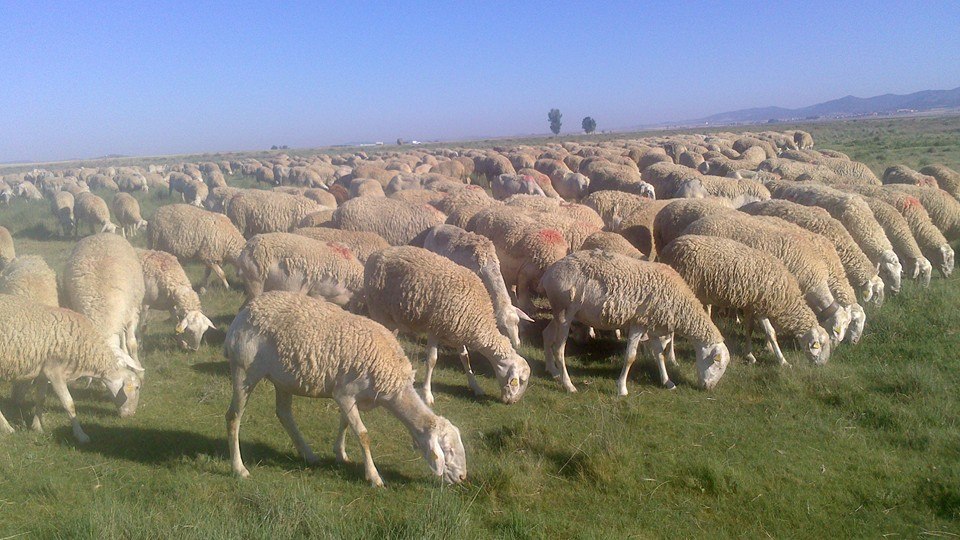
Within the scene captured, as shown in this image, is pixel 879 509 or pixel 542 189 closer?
pixel 879 509

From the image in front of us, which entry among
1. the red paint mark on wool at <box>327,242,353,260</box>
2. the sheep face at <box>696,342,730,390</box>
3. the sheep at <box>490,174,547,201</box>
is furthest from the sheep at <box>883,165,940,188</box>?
the red paint mark on wool at <box>327,242,353,260</box>

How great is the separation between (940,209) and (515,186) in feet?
36.6

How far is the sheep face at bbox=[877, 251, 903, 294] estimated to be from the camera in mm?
10539

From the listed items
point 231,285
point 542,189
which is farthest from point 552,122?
point 231,285

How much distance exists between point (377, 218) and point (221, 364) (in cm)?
480

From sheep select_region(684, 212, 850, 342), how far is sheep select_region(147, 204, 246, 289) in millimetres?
8519

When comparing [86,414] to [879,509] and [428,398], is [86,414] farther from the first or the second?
[879,509]

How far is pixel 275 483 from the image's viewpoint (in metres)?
5.09

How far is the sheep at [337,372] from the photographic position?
5.12 meters

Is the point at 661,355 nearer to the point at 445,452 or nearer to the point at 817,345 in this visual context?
the point at 817,345

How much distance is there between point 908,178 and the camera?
1741 centimetres

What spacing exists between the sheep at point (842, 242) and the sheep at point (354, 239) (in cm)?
698

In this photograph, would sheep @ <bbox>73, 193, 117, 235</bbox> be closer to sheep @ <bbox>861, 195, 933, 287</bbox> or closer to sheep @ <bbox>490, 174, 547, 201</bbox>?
sheep @ <bbox>490, 174, 547, 201</bbox>

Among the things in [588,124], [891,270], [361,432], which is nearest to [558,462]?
[361,432]
